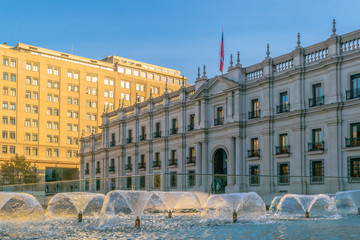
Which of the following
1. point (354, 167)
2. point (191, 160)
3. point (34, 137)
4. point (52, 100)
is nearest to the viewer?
point (354, 167)

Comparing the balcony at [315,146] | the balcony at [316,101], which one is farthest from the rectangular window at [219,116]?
the balcony at [315,146]

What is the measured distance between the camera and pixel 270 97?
4200cm

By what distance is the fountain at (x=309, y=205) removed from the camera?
76.1ft

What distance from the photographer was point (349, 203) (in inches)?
987

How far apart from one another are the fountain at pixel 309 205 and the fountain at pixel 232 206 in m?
2.34

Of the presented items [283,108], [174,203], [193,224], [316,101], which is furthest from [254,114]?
[193,224]

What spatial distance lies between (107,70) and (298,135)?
62.8 m

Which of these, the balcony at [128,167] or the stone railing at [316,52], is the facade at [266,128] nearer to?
the stone railing at [316,52]

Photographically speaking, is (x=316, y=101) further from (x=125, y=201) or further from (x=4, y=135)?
(x=4, y=135)

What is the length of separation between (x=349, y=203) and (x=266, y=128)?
56.5 ft

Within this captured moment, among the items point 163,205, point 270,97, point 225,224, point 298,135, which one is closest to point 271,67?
point 270,97

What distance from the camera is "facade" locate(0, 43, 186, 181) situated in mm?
82562

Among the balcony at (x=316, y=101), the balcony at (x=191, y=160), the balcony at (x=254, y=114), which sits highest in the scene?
the balcony at (x=316, y=101)

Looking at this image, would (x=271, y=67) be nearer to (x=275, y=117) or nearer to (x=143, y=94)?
(x=275, y=117)
